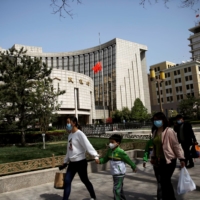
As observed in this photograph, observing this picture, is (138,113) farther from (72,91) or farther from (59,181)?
(59,181)

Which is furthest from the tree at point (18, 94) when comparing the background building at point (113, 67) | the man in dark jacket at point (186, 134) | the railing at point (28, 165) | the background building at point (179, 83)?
the background building at point (179, 83)

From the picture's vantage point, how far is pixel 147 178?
19.6ft

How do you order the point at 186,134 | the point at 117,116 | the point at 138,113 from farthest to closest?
1. the point at 117,116
2. the point at 138,113
3. the point at 186,134

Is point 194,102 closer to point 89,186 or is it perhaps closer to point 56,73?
point 56,73

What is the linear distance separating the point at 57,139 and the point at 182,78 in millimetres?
52365

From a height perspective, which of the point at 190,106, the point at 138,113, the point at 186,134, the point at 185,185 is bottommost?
the point at 185,185

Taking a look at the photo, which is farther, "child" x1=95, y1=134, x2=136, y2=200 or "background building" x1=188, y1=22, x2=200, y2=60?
"background building" x1=188, y1=22, x2=200, y2=60

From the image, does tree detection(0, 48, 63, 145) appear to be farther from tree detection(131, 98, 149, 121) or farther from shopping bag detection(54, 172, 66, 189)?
tree detection(131, 98, 149, 121)

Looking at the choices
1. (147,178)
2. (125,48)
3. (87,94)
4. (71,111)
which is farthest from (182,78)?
(147,178)

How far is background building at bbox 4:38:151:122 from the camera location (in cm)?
6769

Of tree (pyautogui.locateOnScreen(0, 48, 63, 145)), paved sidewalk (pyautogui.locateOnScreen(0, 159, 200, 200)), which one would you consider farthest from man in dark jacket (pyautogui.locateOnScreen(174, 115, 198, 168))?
tree (pyautogui.locateOnScreen(0, 48, 63, 145))

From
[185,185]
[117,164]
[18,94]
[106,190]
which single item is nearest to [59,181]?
[117,164]

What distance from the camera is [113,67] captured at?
68.4 m

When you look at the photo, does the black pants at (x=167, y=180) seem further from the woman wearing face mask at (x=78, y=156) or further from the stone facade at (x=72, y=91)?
the stone facade at (x=72, y=91)
